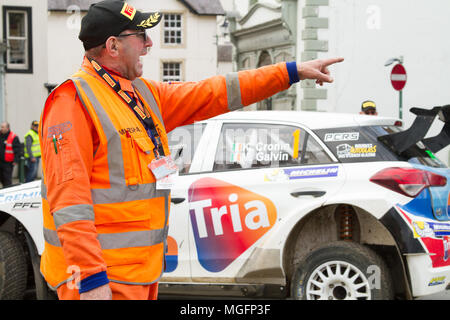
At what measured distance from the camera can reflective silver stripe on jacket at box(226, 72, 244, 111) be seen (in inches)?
131

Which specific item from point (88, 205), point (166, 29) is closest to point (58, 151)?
point (88, 205)

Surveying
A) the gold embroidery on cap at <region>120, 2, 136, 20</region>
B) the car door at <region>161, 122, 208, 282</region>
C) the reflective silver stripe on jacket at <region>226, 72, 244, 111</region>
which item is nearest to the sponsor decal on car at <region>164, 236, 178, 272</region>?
the car door at <region>161, 122, 208, 282</region>

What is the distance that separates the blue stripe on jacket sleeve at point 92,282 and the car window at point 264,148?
10.5 ft

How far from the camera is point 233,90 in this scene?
335cm

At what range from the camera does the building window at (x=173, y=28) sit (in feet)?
132

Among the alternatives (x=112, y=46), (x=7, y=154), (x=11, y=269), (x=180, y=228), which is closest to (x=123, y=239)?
(x=112, y=46)

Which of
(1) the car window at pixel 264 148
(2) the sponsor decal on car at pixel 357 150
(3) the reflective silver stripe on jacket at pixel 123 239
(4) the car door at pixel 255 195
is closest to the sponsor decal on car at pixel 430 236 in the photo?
(2) the sponsor decal on car at pixel 357 150

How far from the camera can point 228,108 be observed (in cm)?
341

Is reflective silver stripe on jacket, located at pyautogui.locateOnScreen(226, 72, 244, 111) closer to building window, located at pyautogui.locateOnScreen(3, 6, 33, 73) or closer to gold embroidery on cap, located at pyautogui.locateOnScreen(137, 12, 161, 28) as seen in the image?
gold embroidery on cap, located at pyautogui.locateOnScreen(137, 12, 161, 28)

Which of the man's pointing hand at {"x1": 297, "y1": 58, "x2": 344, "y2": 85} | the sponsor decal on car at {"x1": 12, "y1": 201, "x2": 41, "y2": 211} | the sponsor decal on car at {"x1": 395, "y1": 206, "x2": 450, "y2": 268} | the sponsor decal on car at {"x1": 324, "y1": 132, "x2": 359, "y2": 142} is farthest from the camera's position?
the sponsor decal on car at {"x1": 12, "y1": 201, "x2": 41, "y2": 211}

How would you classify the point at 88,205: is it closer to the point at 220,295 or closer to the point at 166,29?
the point at 220,295

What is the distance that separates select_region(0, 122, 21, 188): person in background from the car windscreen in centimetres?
1363

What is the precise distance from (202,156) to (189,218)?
562 millimetres

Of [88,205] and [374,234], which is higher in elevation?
[88,205]
